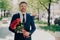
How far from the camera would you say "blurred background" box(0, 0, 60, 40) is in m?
1.51

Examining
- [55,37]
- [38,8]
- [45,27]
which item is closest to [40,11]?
[38,8]

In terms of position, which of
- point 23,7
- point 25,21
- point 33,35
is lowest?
point 33,35

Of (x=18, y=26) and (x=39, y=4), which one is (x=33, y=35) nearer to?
(x=18, y=26)

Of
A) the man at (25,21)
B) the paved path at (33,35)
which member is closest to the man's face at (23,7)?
the man at (25,21)

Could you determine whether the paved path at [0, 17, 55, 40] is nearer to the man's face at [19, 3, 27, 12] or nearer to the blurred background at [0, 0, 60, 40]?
the blurred background at [0, 0, 60, 40]

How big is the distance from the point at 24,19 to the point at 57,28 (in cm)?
27

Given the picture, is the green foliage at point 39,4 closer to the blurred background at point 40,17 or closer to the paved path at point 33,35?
the blurred background at point 40,17

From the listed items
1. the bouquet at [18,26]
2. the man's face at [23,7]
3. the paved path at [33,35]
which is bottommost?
the paved path at [33,35]

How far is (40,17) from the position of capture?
1537mm

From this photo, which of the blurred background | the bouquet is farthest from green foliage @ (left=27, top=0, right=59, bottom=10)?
the bouquet

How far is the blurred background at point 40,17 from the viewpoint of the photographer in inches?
A: 59.4

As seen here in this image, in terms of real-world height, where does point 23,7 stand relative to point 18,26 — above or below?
above

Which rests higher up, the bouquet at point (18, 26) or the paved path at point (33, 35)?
the bouquet at point (18, 26)

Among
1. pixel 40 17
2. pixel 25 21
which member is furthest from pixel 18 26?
pixel 40 17
